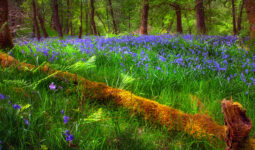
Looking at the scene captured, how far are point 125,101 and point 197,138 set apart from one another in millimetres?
859

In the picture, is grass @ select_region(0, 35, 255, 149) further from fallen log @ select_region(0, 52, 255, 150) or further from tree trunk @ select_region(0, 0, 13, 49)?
tree trunk @ select_region(0, 0, 13, 49)

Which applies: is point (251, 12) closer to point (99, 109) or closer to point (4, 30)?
point (99, 109)

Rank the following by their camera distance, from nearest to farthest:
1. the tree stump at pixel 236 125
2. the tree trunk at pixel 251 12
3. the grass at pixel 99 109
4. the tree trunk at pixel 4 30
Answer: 1. the tree stump at pixel 236 125
2. the grass at pixel 99 109
3. the tree trunk at pixel 4 30
4. the tree trunk at pixel 251 12

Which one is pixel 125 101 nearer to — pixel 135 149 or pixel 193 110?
pixel 135 149

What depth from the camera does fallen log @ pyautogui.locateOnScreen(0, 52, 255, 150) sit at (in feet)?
3.77

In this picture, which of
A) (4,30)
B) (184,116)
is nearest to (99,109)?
(184,116)

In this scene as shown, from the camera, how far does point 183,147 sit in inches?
60.4

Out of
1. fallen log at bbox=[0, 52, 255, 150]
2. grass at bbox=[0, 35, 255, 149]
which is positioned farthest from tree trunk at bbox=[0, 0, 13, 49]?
fallen log at bbox=[0, 52, 255, 150]

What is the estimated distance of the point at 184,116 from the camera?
5.60 ft

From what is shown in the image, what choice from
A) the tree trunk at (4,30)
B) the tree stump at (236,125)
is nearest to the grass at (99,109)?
the tree stump at (236,125)

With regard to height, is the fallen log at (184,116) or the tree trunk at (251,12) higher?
the tree trunk at (251,12)

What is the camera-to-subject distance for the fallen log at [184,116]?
115 centimetres

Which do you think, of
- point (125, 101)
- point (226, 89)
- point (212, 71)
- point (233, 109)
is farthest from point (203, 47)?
point (233, 109)

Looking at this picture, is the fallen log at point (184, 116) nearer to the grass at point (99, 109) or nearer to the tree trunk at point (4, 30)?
the grass at point (99, 109)
